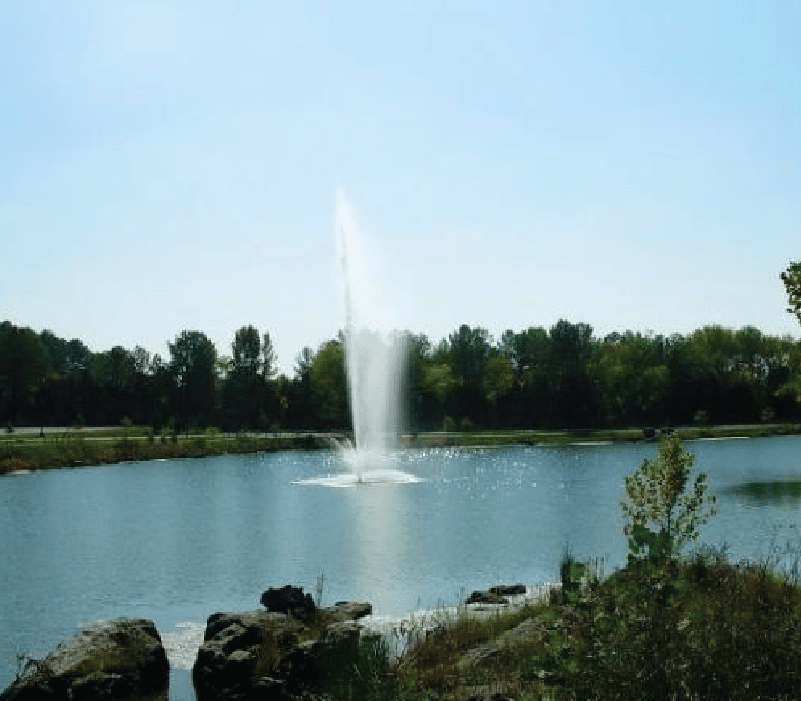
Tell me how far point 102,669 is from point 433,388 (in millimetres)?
126152

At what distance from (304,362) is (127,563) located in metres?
122

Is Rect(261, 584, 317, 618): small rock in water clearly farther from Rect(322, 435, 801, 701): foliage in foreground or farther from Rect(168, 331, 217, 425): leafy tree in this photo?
Rect(168, 331, 217, 425): leafy tree

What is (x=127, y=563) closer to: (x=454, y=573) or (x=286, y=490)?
(x=454, y=573)

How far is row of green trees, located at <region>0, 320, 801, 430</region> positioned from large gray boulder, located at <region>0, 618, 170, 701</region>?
112 metres

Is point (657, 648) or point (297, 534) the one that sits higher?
point (657, 648)

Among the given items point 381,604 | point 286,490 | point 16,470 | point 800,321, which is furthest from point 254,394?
point 800,321

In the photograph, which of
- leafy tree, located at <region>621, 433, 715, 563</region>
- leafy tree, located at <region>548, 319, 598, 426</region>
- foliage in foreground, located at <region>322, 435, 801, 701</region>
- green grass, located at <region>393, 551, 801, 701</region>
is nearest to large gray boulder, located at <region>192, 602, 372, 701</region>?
leafy tree, located at <region>621, 433, 715, 563</region>

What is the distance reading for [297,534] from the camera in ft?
150

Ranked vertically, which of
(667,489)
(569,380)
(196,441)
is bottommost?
(196,441)

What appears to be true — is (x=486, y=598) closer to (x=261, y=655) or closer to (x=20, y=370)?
(x=261, y=655)

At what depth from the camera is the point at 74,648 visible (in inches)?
824

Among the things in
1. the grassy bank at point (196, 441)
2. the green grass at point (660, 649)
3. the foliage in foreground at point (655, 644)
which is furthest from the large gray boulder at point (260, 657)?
the grassy bank at point (196, 441)

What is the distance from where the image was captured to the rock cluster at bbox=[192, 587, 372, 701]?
18609 mm

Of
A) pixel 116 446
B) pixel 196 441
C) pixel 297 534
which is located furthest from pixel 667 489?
pixel 196 441
